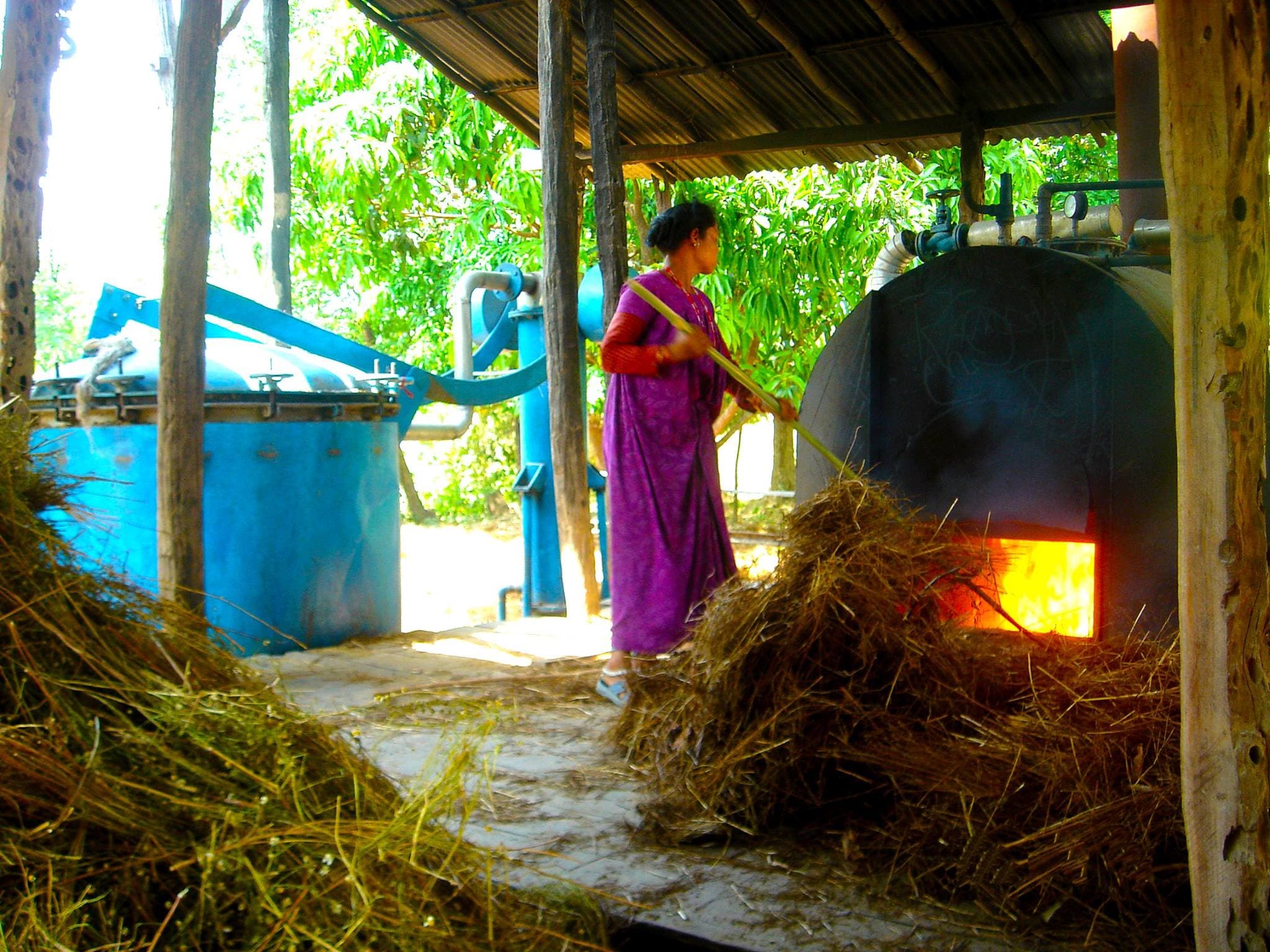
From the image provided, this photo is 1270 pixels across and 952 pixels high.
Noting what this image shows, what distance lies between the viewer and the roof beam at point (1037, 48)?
561 cm

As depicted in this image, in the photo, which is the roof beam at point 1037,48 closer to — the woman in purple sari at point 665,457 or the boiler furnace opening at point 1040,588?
the woman in purple sari at point 665,457

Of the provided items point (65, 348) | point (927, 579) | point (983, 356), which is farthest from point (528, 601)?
point (65, 348)

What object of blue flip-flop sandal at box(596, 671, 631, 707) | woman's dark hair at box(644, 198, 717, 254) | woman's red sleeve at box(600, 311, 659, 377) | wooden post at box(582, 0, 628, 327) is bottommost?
blue flip-flop sandal at box(596, 671, 631, 707)

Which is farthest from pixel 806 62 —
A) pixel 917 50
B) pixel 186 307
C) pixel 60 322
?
pixel 60 322

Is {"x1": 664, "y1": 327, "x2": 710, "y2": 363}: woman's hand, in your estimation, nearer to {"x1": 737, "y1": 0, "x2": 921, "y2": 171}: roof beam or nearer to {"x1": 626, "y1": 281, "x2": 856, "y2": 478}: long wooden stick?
{"x1": 626, "y1": 281, "x2": 856, "y2": 478}: long wooden stick

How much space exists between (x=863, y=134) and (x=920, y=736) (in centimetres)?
466

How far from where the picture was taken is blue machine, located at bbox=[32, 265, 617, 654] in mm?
5594

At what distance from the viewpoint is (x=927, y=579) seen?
3.20 m

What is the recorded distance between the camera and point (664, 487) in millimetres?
4086

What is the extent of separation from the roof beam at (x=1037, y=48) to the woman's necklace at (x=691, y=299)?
2524 mm

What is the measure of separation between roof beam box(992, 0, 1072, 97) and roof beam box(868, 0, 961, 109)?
46cm

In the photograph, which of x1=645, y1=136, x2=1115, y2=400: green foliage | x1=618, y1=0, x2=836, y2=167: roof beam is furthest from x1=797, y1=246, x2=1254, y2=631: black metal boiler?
x1=645, y1=136, x2=1115, y2=400: green foliage

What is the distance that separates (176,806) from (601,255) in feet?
13.4

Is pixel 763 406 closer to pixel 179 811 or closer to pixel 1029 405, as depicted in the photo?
pixel 1029 405
